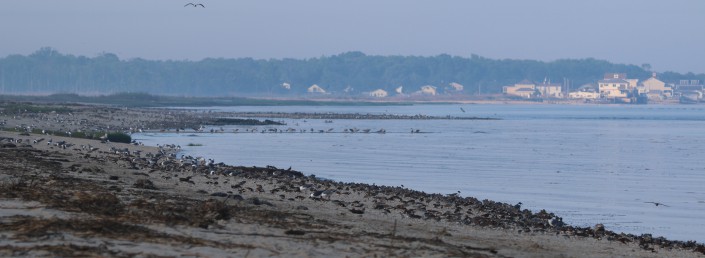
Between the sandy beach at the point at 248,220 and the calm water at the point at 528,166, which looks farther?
the calm water at the point at 528,166

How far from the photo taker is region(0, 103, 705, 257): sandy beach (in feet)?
30.7

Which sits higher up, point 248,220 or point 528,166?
→ point 248,220

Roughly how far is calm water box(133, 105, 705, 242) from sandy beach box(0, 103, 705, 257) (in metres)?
2.84

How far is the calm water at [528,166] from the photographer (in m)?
19.3

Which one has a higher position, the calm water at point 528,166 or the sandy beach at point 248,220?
the sandy beach at point 248,220

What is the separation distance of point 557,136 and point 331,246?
46168 mm

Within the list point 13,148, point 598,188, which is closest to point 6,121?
point 13,148

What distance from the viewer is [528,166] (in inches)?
1220

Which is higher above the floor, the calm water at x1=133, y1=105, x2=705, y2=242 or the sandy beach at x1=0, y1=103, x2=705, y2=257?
the sandy beach at x1=0, y1=103, x2=705, y2=257

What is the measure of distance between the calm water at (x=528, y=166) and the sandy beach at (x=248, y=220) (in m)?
2.84

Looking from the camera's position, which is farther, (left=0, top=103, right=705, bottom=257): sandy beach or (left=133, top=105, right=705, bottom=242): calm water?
A: (left=133, top=105, right=705, bottom=242): calm water

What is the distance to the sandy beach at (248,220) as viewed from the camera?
9.35 m

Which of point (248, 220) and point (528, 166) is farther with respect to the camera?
point (528, 166)

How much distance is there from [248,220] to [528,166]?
20.7 metres
